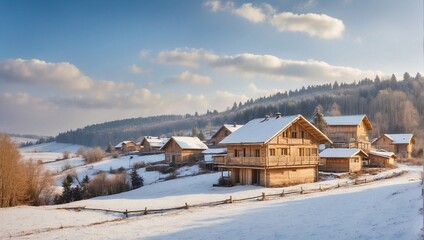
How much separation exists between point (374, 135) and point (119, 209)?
11888 centimetres

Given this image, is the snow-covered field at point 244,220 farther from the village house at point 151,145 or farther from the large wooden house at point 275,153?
the village house at point 151,145

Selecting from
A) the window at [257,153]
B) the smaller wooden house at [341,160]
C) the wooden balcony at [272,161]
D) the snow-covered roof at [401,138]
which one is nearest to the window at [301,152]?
the wooden balcony at [272,161]

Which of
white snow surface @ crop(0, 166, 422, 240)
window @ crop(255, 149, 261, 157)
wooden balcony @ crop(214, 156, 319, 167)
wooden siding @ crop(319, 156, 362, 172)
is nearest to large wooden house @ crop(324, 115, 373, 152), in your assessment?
wooden siding @ crop(319, 156, 362, 172)

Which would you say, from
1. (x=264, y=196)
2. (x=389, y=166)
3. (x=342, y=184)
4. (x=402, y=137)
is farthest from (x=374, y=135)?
(x=264, y=196)

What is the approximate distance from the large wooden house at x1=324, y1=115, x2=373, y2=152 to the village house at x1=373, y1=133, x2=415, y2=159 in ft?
39.4

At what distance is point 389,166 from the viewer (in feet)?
234

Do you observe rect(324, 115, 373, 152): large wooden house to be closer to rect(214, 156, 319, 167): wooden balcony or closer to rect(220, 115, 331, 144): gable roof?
rect(220, 115, 331, 144): gable roof

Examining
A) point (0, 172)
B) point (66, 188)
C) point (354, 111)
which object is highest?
point (354, 111)

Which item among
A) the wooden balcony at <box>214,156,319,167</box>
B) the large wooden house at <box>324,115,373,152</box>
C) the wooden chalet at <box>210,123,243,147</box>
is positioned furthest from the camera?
the wooden chalet at <box>210,123,243,147</box>

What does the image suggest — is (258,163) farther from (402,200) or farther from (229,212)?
(402,200)

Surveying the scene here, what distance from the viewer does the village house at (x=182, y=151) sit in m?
86.0

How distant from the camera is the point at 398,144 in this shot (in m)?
96.1

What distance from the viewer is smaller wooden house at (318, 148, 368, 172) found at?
212 feet

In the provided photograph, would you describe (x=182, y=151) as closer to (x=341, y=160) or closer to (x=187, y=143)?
(x=187, y=143)
